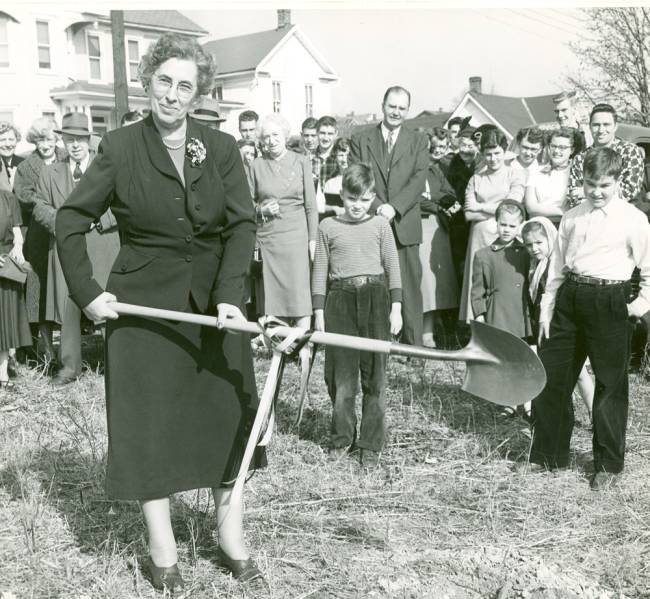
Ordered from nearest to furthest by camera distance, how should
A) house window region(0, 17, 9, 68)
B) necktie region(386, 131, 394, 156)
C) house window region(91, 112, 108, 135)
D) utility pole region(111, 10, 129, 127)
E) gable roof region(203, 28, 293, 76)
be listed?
necktie region(386, 131, 394, 156), utility pole region(111, 10, 129, 127), house window region(0, 17, 9, 68), house window region(91, 112, 108, 135), gable roof region(203, 28, 293, 76)

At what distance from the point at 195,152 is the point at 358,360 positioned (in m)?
2.07

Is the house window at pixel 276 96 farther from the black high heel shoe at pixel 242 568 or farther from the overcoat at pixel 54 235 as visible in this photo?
the black high heel shoe at pixel 242 568

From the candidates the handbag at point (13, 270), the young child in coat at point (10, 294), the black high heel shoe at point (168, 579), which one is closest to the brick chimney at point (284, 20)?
the young child in coat at point (10, 294)

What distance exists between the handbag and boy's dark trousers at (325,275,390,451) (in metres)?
3.17

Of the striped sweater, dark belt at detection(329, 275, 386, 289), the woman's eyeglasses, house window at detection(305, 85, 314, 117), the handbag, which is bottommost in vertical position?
the handbag

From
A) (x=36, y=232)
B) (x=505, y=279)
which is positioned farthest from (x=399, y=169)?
(x=36, y=232)

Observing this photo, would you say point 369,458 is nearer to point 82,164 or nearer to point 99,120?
point 82,164

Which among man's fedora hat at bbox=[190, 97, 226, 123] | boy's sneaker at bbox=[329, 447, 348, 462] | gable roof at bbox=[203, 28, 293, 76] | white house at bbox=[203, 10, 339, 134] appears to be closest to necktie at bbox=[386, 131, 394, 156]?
man's fedora hat at bbox=[190, 97, 226, 123]

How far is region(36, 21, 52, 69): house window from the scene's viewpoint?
97.5 feet

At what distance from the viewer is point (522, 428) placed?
5570mm

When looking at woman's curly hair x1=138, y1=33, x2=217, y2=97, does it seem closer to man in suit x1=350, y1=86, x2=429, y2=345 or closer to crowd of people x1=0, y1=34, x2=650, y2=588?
crowd of people x1=0, y1=34, x2=650, y2=588

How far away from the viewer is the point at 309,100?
35.9 meters

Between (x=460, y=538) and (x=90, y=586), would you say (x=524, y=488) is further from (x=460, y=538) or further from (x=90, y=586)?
(x=90, y=586)

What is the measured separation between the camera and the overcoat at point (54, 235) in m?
6.98
